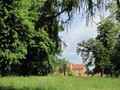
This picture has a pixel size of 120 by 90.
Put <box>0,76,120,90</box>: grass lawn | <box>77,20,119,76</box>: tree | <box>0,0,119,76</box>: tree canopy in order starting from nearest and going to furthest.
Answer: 1. <box>0,0,119,76</box>: tree canopy
2. <box>0,76,120,90</box>: grass lawn
3. <box>77,20,119,76</box>: tree

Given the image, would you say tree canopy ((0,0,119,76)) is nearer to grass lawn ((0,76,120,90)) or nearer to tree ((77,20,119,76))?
grass lawn ((0,76,120,90))

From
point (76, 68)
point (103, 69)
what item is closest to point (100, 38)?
point (103, 69)

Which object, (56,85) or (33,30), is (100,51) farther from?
(33,30)

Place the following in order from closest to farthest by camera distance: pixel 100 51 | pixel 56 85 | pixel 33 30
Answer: pixel 33 30 < pixel 56 85 < pixel 100 51

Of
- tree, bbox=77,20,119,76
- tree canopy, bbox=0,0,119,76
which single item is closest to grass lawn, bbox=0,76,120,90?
tree canopy, bbox=0,0,119,76

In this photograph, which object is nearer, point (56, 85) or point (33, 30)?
point (33, 30)

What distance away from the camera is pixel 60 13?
10.8m

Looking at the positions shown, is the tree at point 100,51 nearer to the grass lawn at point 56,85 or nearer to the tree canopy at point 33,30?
the tree canopy at point 33,30

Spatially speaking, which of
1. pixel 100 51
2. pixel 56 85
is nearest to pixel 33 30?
pixel 56 85

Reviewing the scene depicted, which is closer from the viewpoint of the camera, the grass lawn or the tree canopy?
the tree canopy

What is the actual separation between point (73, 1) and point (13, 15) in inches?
1059

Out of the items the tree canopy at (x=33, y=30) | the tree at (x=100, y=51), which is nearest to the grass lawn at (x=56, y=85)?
the tree canopy at (x=33, y=30)

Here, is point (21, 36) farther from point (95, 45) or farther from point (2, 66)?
point (95, 45)

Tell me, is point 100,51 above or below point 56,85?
above
